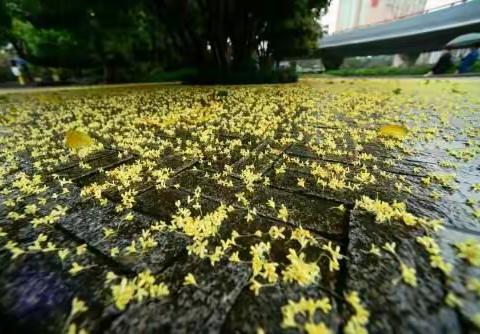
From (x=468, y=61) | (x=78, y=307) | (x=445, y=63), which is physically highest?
(x=78, y=307)

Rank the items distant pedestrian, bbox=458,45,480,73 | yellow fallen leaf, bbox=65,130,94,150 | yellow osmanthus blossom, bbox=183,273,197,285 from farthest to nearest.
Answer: distant pedestrian, bbox=458,45,480,73 → yellow fallen leaf, bbox=65,130,94,150 → yellow osmanthus blossom, bbox=183,273,197,285

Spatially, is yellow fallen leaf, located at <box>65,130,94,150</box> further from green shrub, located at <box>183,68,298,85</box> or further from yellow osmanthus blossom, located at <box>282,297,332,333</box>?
green shrub, located at <box>183,68,298,85</box>

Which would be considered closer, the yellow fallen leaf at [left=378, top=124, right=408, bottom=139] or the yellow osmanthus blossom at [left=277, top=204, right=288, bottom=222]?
the yellow osmanthus blossom at [left=277, top=204, right=288, bottom=222]

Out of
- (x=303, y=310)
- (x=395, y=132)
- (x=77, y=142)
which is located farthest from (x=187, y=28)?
(x=303, y=310)

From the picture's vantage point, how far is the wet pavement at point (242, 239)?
0.83 m

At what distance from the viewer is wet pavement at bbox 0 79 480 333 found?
0.83 m

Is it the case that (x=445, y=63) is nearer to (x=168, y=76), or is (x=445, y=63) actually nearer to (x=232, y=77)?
(x=232, y=77)

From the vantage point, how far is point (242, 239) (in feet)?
3.86

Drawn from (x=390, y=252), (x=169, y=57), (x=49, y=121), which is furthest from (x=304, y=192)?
(x=169, y=57)

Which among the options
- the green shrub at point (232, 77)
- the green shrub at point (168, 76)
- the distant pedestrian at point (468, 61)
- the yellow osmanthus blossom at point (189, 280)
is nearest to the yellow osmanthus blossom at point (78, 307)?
the yellow osmanthus blossom at point (189, 280)

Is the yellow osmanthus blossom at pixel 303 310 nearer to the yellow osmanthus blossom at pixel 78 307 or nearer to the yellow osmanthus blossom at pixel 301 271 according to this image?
the yellow osmanthus blossom at pixel 301 271

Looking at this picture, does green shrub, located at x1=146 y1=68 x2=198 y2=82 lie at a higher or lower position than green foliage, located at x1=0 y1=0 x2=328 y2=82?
lower

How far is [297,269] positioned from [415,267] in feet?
1.54

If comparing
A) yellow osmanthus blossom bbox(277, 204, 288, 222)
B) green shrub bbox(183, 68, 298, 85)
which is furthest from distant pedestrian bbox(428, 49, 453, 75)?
yellow osmanthus blossom bbox(277, 204, 288, 222)
